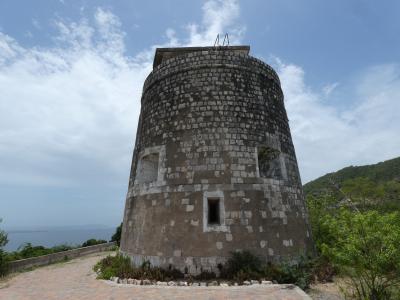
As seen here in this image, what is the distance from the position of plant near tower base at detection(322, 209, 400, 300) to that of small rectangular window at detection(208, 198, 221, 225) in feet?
11.1

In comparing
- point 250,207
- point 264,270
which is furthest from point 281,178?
point 264,270

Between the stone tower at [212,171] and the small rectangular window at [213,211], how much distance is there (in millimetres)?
31

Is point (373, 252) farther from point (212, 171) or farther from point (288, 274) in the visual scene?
point (212, 171)

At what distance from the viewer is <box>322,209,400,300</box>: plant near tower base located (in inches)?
Result: 245

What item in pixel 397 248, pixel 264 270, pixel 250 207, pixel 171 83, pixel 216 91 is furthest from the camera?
pixel 171 83

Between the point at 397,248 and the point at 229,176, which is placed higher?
the point at 229,176

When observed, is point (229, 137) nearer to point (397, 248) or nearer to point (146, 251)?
point (146, 251)

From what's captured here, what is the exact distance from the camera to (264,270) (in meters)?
8.27

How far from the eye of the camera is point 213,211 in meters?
9.38

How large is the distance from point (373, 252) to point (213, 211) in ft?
14.5

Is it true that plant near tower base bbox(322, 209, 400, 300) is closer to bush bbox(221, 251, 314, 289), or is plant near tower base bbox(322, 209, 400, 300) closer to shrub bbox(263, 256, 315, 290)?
shrub bbox(263, 256, 315, 290)

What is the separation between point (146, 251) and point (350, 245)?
584 centimetres

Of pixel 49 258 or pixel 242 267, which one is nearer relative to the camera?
pixel 242 267

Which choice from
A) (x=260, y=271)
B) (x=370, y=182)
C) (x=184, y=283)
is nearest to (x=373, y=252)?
(x=260, y=271)
